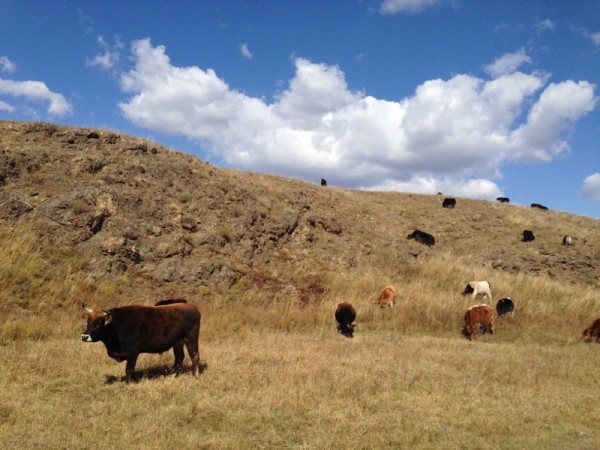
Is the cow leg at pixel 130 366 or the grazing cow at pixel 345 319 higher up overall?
the grazing cow at pixel 345 319

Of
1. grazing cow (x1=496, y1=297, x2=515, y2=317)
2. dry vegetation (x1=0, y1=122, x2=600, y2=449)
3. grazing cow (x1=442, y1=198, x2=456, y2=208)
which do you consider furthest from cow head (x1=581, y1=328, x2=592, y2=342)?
grazing cow (x1=442, y1=198, x2=456, y2=208)

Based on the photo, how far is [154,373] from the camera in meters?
10.2

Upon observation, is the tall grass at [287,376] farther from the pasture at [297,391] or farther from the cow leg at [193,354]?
the cow leg at [193,354]

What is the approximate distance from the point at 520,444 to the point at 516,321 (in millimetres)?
12637

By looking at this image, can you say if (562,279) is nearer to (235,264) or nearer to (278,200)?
(278,200)

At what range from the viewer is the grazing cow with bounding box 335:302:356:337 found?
15844mm

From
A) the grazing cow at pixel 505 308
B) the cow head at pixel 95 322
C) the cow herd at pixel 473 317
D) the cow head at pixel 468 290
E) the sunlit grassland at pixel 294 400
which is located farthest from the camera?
the cow head at pixel 468 290

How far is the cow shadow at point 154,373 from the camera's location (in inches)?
373

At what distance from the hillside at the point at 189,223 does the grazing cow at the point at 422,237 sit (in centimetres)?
62

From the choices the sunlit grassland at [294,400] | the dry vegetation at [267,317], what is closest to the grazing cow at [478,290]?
the dry vegetation at [267,317]

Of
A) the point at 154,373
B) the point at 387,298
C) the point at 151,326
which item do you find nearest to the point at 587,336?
the point at 387,298

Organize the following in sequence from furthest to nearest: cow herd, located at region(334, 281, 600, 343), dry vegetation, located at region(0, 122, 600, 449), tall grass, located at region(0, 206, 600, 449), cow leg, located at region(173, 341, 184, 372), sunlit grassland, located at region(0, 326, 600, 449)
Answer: cow herd, located at region(334, 281, 600, 343)
cow leg, located at region(173, 341, 184, 372)
dry vegetation, located at region(0, 122, 600, 449)
tall grass, located at region(0, 206, 600, 449)
sunlit grassland, located at region(0, 326, 600, 449)

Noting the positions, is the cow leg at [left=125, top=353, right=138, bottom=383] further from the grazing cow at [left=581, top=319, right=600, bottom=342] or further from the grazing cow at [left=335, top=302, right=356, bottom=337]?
the grazing cow at [left=581, top=319, right=600, bottom=342]

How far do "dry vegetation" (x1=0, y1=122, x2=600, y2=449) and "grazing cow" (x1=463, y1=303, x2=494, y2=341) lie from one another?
0.61m
